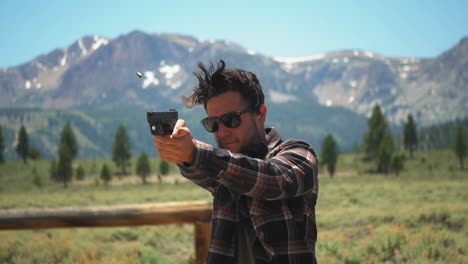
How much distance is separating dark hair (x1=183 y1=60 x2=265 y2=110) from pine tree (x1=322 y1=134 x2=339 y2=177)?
77.9 m

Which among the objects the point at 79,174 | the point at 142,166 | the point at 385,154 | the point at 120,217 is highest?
the point at 120,217

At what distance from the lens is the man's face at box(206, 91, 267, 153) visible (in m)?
2.39

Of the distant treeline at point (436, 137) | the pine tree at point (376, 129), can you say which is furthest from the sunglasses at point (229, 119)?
the distant treeline at point (436, 137)

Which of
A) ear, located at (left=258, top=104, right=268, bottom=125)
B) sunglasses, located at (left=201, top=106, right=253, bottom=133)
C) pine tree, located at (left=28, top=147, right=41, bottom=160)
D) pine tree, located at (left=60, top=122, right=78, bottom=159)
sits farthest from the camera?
pine tree, located at (left=28, top=147, right=41, bottom=160)

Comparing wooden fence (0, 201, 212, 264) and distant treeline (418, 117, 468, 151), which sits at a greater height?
wooden fence (0, 201, 212, 264)

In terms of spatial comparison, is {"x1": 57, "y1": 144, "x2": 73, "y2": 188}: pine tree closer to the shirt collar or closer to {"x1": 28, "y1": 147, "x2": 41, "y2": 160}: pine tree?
{"x1": 28, "y1": 147, "x2": 41, "y2": 160}: pine tree

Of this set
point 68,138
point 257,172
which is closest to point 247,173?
point 257,172

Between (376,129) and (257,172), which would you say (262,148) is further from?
(376,129)

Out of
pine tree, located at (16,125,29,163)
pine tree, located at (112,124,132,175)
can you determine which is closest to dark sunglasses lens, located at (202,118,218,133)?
pine tree, located at (16,125,29,163)

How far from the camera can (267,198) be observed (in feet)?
6.66

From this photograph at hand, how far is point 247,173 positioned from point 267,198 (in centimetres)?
16

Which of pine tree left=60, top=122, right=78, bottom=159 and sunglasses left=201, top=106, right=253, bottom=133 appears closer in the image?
sunglasses left=201, top=106, right=253, bottom=133

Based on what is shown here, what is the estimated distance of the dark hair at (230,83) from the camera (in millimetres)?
2408

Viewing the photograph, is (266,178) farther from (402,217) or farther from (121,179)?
(121,179)
